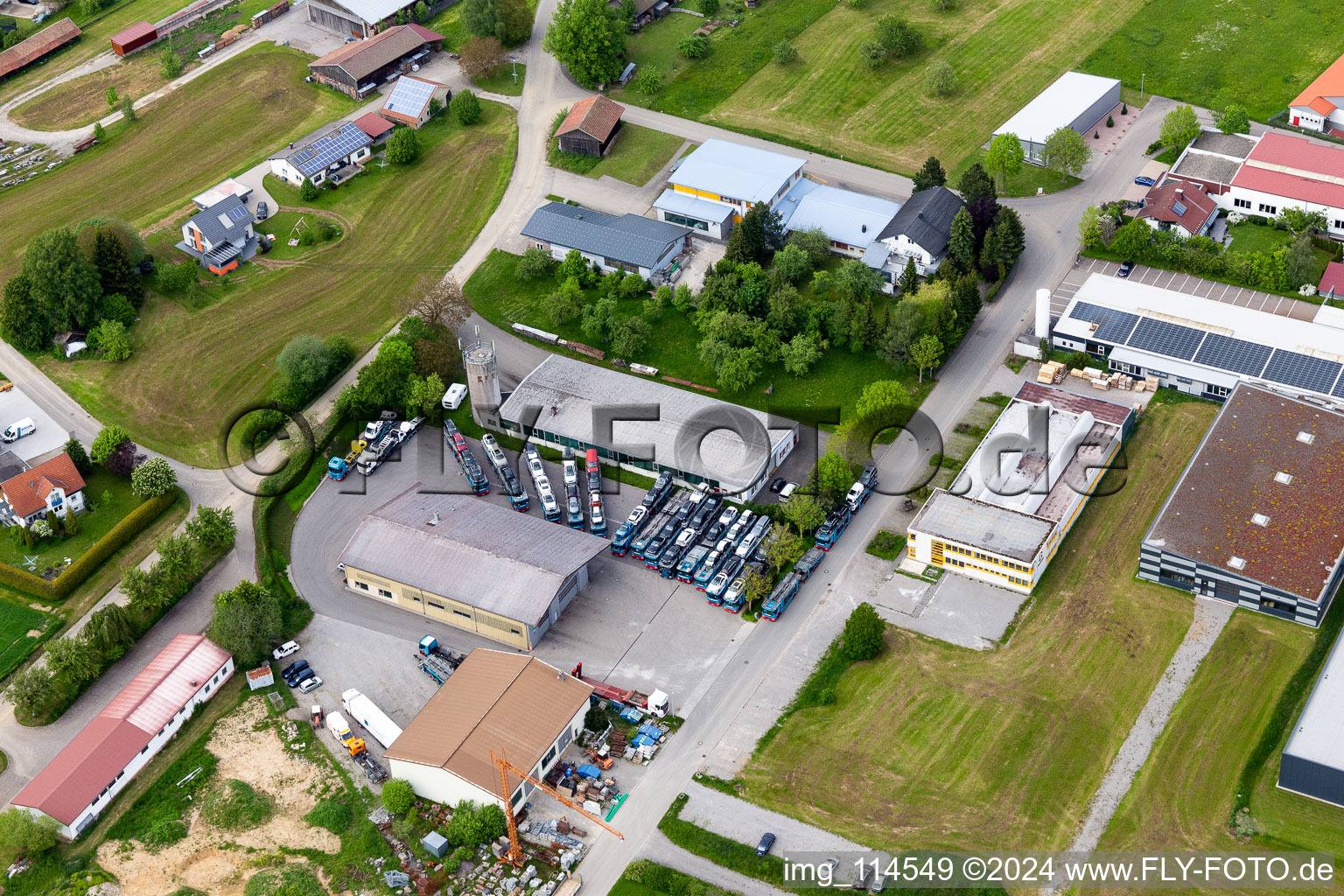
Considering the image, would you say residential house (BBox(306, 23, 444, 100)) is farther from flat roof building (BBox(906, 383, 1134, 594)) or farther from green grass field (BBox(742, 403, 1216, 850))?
green grass field (BBox(742, 403, 1216, 850))

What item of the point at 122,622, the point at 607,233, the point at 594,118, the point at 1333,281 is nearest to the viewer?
the point at 122,622

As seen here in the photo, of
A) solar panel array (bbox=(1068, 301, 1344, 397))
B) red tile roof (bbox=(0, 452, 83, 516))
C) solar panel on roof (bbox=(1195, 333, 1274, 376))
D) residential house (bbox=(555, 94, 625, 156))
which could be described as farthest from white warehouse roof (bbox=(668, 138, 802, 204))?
red tile roof (bbox=(0, 452, 83, 516))

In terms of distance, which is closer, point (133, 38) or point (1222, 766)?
point (1222, 766)

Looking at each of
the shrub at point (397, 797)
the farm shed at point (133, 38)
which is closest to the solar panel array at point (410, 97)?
the farm shed at point (133, 38)

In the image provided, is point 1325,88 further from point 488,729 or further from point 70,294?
point 70,294

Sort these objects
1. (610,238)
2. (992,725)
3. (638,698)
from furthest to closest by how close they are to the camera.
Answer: (610,238), (638,698), (992,725)

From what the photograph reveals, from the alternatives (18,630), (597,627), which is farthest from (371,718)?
(18,630)

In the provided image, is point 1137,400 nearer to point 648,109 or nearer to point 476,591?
point 476,591
